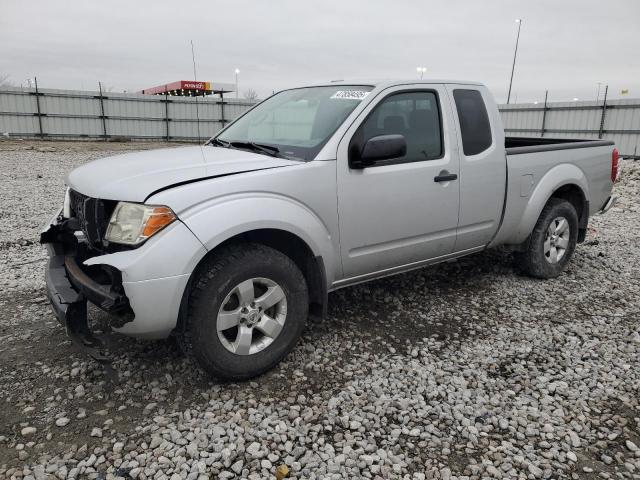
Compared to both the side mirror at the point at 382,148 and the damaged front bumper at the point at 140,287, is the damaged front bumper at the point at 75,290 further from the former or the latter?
the side mirror at the point at 382,148

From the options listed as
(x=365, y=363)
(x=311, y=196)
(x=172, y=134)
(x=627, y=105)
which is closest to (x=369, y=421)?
(x=365, y=363)

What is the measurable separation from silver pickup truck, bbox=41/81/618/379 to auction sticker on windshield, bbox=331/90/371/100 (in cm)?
1

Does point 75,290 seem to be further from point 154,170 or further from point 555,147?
point 555,147

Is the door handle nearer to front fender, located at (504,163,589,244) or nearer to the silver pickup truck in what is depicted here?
the silver pickup truck

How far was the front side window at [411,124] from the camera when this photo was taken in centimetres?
360

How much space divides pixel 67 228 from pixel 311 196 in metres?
1.57

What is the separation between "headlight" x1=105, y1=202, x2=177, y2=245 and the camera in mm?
2676

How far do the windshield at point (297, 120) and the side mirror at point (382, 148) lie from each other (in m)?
0.29

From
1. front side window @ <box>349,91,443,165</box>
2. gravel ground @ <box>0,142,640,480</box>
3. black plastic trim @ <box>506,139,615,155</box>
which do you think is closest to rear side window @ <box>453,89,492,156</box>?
front side window @ <box>349,91,443,165</box>

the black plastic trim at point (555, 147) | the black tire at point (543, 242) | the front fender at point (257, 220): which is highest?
the black plastic trim at point (555, 147)

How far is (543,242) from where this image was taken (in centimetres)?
496

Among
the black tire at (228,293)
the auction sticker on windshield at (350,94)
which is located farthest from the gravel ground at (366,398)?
the auction sticker on windshield at (350,94)

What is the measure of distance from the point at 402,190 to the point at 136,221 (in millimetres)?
1866

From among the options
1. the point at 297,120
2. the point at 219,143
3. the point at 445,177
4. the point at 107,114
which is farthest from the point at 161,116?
the point at 445,177
